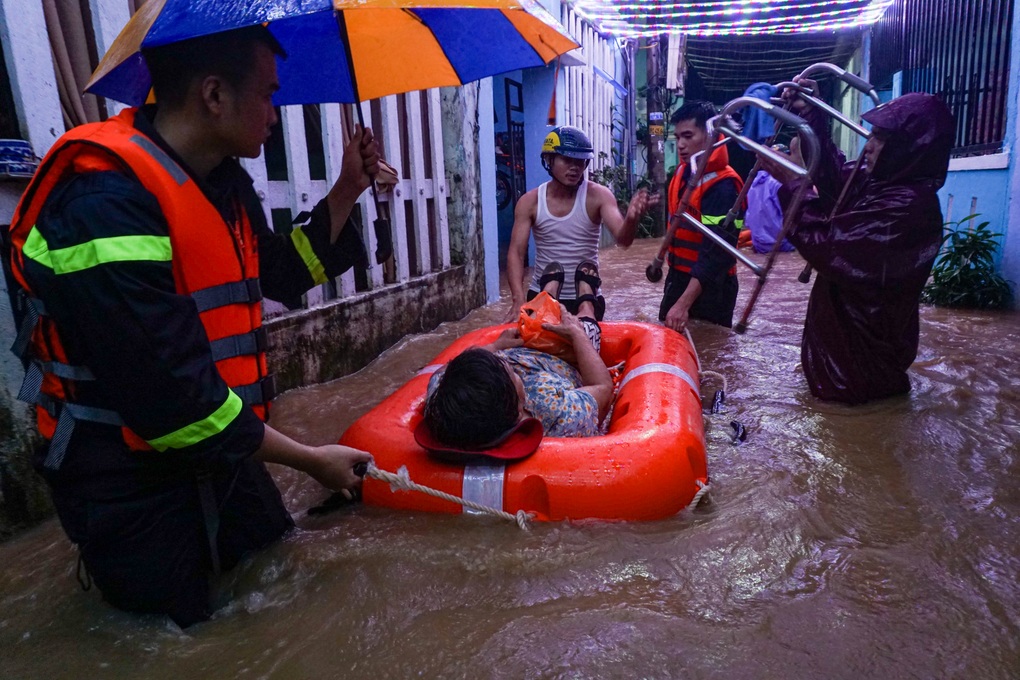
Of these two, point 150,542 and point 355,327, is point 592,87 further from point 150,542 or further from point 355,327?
point 150,542

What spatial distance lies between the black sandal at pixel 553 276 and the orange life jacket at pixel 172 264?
2.48 m

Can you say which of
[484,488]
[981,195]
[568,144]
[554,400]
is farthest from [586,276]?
[981,195]

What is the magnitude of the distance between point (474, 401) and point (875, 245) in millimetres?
2298

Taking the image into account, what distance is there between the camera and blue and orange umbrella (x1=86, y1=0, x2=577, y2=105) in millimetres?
2203

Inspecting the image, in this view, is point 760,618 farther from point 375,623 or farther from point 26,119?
point 26,119

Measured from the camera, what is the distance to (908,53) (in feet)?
30.3

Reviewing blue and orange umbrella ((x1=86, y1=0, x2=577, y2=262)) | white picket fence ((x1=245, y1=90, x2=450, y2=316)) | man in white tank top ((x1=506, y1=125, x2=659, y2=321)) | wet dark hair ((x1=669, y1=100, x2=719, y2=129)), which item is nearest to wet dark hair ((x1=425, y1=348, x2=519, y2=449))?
blue and orange umbrella ((x1=86, y1=0, x2=577, y2=262))

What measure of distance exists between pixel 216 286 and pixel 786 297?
652 cm

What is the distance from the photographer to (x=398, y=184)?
5.46 meters

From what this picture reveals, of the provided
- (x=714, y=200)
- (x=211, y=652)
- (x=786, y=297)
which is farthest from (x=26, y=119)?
(x=786, y=297)

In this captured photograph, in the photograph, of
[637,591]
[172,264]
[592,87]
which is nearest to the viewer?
[172,264]

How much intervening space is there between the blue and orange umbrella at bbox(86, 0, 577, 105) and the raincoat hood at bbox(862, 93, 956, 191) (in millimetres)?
1903

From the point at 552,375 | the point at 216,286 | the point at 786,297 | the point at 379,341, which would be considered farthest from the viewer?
the point at 786,297

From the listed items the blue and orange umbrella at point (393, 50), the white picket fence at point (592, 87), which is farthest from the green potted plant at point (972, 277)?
the blue and orange umbrella at point (393, 50)
